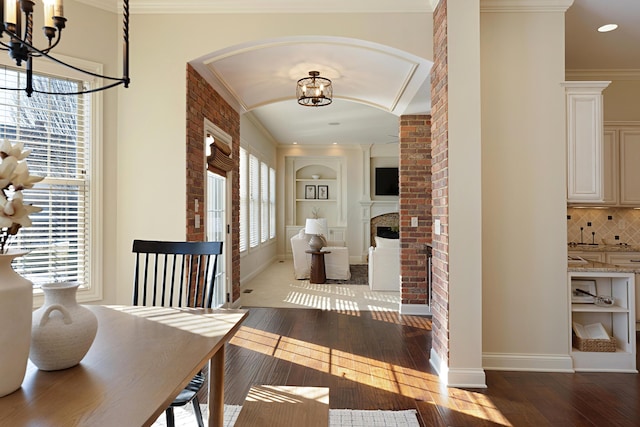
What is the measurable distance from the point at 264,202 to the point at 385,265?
3648 millimetres

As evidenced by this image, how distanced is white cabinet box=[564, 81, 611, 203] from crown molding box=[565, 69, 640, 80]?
155 cm

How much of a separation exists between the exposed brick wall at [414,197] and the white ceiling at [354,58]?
297 mm

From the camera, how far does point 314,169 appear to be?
10.4 metres

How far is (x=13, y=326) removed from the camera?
0.91 metres

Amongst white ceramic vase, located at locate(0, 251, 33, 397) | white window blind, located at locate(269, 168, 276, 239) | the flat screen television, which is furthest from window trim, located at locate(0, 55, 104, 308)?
the flat screen television

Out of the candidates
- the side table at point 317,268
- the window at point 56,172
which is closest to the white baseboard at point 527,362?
the window at point 56,172

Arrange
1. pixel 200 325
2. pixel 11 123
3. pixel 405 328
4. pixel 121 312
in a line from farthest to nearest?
pixel 405 328
pixel 11 123
pixel 121 312
pixel 200 325

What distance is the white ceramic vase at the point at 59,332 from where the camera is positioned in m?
1.03

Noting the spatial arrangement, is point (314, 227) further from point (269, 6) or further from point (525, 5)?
point (525, 5)

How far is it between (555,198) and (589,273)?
0.66m

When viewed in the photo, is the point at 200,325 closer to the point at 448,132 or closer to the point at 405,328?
the point at 448,132

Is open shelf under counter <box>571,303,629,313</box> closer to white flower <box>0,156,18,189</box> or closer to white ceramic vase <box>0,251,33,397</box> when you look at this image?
white ceramic vase <box>0,251,33,397</box>

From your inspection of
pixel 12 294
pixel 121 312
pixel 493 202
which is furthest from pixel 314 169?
pixel 12 294

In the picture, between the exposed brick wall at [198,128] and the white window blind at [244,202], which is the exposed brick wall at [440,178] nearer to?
the exposed brick wall at [198,128]
